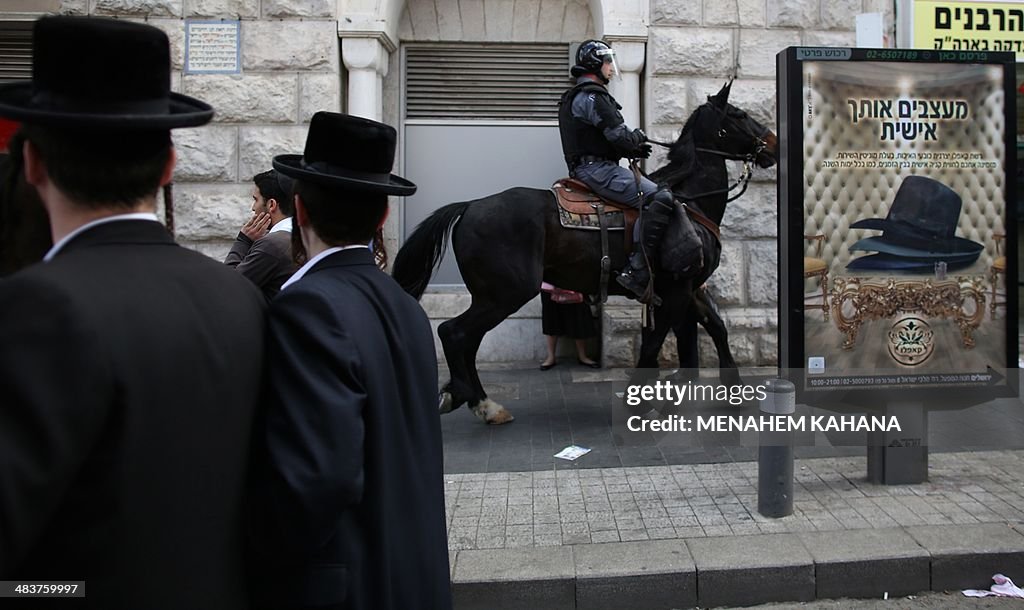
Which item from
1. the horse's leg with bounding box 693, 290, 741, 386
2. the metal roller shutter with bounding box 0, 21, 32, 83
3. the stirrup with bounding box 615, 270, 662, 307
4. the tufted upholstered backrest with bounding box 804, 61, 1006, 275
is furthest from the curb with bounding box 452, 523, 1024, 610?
the metal roller shutter with bounding box 0, 21, 32, 83

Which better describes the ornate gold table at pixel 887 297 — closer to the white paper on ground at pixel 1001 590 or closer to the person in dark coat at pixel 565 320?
the white paper on ground at pixel 1001 590

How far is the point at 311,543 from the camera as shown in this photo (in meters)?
1.57

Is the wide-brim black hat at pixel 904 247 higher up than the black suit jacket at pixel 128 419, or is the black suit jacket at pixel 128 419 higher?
the wide-brim black hat at pixel 904 247

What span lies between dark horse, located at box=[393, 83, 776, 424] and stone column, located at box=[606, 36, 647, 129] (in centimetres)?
176

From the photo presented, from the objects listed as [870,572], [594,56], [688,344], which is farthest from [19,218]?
[688,344]

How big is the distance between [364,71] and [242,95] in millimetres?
1250

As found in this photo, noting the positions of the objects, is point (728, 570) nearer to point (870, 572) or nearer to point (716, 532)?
point (716, 532)

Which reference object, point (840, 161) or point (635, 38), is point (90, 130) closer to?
point (840, 161)

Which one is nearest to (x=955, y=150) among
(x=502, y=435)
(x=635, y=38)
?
(x=502, y=435)

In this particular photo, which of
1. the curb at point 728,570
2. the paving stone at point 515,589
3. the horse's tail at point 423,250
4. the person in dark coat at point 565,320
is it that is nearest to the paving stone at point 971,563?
the curb at point 728,570

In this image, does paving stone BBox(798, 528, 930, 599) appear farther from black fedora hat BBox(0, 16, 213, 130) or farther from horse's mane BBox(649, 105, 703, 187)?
black fedora hat BBox(0, 16, 213, 130)

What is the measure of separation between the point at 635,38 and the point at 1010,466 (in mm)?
5326

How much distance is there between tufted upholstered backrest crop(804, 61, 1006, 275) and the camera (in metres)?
4.86

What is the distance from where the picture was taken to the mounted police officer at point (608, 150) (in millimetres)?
6195
